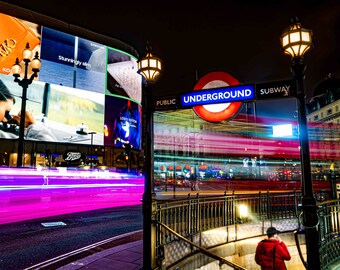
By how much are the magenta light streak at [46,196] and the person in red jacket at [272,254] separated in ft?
33.0

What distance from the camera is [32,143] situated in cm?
4856

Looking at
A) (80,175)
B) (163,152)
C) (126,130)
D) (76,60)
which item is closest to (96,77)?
(76,60)

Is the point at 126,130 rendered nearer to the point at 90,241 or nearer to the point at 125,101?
the point at 125,101

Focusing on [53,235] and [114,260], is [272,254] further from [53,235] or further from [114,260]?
[53,235]

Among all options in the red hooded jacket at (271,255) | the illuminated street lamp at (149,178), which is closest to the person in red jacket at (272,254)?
the red hooded jacket at (271,255)

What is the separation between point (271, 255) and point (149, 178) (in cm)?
305

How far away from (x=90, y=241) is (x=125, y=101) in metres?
52.9

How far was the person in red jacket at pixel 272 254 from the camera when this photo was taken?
6.08 metres

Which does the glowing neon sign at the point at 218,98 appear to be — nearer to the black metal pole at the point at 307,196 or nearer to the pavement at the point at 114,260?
the black metal pole at the point at 307,196

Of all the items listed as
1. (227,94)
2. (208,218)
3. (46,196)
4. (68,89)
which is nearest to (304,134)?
(227,94)

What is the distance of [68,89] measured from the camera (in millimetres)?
52125

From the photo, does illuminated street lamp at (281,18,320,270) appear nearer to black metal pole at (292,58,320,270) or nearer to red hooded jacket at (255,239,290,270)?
black metal pole at (292,58,320,270)

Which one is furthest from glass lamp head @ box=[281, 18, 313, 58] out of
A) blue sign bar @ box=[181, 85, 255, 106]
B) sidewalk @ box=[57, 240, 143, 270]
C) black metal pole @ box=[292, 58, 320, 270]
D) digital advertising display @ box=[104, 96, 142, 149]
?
digital advertising display @ box=[104, 96, 142, 149]

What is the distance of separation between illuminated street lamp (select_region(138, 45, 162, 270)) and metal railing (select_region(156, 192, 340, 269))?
0.28m
